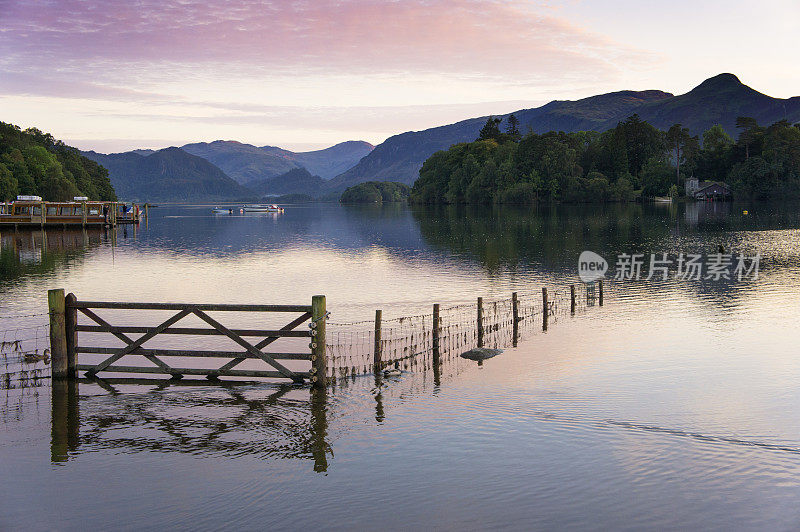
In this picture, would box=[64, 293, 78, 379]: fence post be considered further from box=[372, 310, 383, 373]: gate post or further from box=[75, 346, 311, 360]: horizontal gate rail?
box=[372, 310, 383, 373]: gate post

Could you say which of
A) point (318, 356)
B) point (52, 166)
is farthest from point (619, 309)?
point (52, 166)

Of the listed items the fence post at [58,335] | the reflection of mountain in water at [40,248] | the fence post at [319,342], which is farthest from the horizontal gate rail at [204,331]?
the reflection of mountain in water at [40,248]

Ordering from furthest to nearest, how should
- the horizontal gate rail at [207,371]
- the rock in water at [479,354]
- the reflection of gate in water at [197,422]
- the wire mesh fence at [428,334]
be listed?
the rock in water at [479,354] → the wire mesh fence at [428,334] → the horizontal gate rail at [207,371] → the reflection of gate in water at [197,422]

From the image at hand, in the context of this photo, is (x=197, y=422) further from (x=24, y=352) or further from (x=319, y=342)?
(x=24, y=352)

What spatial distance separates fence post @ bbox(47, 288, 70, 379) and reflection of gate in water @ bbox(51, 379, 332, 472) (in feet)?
1.52

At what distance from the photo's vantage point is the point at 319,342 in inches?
923

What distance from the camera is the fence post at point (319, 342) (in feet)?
75.3

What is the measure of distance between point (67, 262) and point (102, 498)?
6815 centimetres

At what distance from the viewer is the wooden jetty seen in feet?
445

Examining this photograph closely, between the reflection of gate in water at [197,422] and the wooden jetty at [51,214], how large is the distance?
125m

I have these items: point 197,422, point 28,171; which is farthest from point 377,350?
point 28,171

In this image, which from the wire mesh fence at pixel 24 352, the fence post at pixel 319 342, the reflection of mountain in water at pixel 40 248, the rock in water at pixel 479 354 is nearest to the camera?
the fence post at pixel 319 342

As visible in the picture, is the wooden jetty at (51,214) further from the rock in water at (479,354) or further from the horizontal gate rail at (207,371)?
the rock in water at (479,354)

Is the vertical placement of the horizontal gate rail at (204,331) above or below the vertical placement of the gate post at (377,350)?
above
